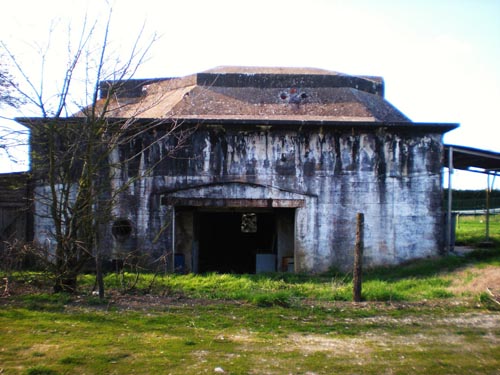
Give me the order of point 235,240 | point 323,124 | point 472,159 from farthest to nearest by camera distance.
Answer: point 235,240 < point 472,159 < point 323,124

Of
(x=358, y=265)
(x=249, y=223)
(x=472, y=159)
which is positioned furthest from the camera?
(x=249, y=223)

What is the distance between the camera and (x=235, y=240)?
19484mm

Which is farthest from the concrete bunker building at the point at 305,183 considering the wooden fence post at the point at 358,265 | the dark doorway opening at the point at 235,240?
the dark doorway opening at the point at 235,240

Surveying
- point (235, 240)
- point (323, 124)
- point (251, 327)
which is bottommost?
point (235, 240)

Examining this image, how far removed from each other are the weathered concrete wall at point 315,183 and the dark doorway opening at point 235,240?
4786 mm

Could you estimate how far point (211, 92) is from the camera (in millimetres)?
15164

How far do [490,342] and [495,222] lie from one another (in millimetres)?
20196

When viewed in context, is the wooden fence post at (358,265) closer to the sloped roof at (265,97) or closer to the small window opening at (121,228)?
the sloped roof at (265,97)

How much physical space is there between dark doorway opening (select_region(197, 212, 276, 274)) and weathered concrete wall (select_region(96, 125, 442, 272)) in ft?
15.7

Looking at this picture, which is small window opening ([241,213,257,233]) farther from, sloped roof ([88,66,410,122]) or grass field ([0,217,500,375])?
grass field ([0,217,500,375])

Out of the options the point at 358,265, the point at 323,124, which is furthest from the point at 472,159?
the point at 358,265

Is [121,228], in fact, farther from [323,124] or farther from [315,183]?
[323,124]

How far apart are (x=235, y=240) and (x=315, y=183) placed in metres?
7.10

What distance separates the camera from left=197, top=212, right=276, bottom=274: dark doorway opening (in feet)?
59.2
